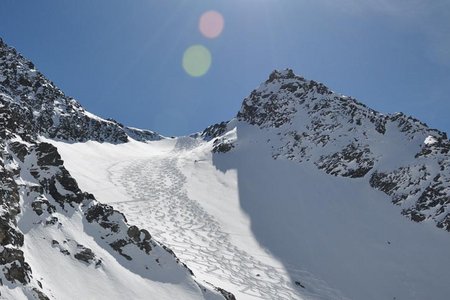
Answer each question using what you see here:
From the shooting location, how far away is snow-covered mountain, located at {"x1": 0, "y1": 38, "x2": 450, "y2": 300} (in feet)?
51.9

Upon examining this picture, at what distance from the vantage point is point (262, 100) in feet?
252

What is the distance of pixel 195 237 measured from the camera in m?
29.3

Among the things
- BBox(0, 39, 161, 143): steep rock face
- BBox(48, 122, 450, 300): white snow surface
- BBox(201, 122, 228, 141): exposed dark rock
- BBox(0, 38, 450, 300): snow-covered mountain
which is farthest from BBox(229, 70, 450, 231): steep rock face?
BBox(0, 39, 161, 143): steep rock face

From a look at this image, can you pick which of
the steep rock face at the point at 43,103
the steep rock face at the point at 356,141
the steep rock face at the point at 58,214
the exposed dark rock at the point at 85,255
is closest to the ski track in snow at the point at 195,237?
the steep rock face at the point at 58,214

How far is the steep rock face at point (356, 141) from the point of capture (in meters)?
39.2

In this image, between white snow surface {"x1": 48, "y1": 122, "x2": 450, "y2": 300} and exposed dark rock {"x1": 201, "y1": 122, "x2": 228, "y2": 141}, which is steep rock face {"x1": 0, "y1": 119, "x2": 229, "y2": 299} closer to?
white snow surface {"x1": 48, "y1": 122, "x2": 450, "y2": 300}

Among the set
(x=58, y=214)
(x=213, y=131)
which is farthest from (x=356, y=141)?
(x=213, y=131)

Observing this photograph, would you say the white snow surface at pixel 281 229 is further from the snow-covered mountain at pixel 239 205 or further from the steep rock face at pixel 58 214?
the steep rock face at pixel 58 214

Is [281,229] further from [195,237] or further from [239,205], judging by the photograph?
[195,237]

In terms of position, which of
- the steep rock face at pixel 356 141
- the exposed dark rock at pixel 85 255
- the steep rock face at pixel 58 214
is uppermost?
the steep rock face at pixel 356 141

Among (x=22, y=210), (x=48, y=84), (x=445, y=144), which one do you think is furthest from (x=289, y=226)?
(x=48, y=84)

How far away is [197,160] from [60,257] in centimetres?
4608

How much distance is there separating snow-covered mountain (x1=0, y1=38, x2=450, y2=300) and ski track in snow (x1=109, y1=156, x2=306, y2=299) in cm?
13

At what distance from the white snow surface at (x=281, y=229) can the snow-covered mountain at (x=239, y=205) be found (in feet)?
0.47
